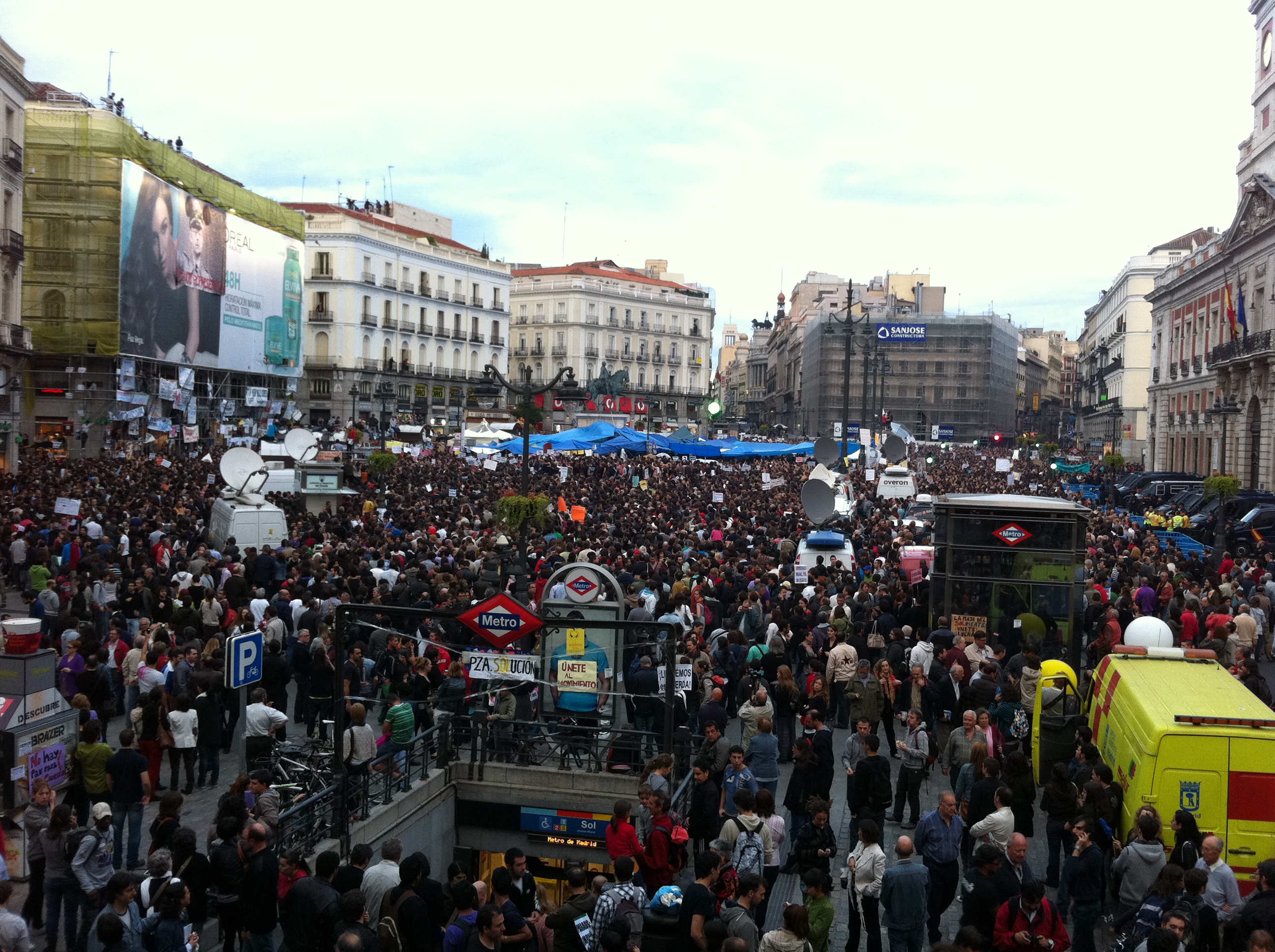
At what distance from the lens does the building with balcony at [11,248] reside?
3562 centimetres

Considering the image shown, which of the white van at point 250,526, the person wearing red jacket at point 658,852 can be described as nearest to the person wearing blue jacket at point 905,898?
the person wearing red jacket at point 658,852

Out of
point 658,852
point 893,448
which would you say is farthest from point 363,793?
point 893,448

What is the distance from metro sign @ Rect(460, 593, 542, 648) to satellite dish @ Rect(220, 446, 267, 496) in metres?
13.8

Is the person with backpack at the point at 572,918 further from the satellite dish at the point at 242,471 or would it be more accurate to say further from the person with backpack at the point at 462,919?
the satellite dish at the point at 242,471

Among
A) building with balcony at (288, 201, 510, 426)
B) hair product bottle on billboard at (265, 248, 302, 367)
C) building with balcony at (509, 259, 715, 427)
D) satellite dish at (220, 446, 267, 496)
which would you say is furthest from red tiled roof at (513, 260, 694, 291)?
satellite dish at (220, 446, 267, 496)

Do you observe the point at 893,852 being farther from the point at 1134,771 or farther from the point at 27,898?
the point at 27,898

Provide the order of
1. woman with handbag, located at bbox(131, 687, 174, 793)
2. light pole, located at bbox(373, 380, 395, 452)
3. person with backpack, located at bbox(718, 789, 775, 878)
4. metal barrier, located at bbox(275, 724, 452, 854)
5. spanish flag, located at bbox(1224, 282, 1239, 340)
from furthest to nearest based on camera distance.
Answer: light pole, located at bbox(373, 380, 395, 452)
spanish flag, located at bbox(1224, 282, 1239, 340)
woman with handbag, located at bbox(131, 687, 174, 793)
metal barrier, located at bbox(275, 724, 452, 854)
person with backpack, located at bbox(718, 789, 775, 878)

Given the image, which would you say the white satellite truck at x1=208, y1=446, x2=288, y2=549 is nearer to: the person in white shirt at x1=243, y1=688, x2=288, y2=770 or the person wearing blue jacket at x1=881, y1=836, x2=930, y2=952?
the person in white shirt at x1=243, y1=688, x2=288, y2=770

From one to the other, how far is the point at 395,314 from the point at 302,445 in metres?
47.4

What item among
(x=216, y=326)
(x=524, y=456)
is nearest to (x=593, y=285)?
(x=216, y=326)

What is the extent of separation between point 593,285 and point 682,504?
62498 millimetres

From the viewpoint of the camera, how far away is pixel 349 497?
2750cm

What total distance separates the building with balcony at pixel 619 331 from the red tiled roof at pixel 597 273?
0.14 m

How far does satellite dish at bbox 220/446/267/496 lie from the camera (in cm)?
2217
